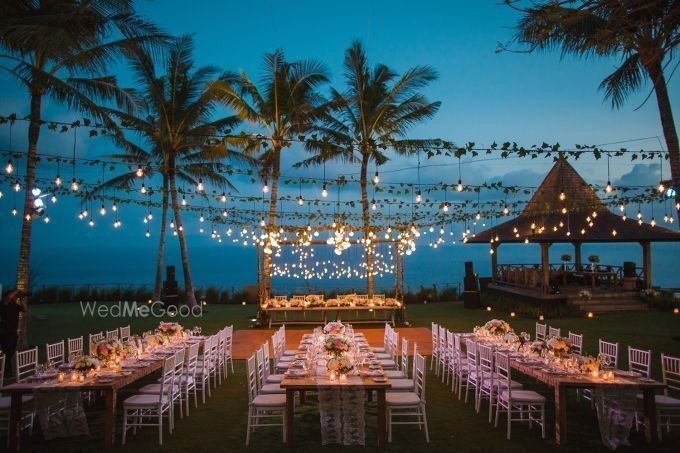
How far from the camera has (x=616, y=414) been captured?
6.61 m

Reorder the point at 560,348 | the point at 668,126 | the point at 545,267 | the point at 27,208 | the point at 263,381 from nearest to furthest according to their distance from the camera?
the point at 560,348 < the point at 263,381 < the point at 668,126 < the point at 27,208 < the point at 545,267

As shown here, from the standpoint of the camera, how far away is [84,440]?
22.8 ft

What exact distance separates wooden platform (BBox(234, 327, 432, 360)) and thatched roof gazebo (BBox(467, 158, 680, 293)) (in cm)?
685

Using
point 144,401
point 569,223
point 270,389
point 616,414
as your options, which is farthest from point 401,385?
point 569,223

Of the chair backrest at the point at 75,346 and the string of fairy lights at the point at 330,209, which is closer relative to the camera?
the chair backrest at the point at 75,346

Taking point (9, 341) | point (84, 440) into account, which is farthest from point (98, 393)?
point (9, 341)

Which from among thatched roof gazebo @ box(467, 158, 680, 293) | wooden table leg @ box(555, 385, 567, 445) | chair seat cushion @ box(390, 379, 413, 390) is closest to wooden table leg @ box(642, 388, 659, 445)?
wooden table leg @ box(555, 385, 567, 445)

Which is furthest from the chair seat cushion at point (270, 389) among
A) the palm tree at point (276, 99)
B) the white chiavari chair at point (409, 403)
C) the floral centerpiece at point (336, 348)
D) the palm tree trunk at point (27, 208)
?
the palm tree at point (276, 99)

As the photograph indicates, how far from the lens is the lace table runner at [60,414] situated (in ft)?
22.1

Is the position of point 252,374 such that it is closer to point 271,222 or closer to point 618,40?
point 618,40

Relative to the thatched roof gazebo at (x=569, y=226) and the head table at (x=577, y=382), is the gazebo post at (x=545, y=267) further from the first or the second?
the head table at (x=577, y=382)

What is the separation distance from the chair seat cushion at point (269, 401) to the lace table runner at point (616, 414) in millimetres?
3596

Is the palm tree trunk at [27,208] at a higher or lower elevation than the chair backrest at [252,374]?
higher

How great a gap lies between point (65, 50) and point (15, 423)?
7.26 meters
